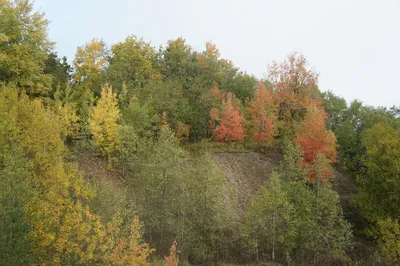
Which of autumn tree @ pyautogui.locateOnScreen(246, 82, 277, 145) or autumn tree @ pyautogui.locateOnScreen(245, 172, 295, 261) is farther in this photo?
autumn tree @ pyautogui.locateOnScreen(246, 82, 277, 145)

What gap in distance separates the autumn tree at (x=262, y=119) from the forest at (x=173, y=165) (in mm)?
162

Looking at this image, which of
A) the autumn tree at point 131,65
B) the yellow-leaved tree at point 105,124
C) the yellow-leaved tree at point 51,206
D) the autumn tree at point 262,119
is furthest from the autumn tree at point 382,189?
the autumn tree at point 131,65

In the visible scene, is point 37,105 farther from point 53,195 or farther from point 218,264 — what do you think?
point 218,264

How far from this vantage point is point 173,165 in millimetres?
30156

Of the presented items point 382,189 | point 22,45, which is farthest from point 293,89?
point 22,45

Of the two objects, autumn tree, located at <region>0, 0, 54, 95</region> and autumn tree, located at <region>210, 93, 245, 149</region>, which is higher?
autumn tree, located at <region>0, 0, 54, 95</region>

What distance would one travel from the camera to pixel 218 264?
2916cm

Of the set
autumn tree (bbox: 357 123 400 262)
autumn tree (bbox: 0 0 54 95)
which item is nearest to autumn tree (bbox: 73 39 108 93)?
autumn tree (bbox: 0 0 54 95)

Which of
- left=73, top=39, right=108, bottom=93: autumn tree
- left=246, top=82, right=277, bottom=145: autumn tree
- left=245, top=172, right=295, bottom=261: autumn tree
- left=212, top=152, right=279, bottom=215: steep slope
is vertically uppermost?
left=73, top=39, right=108, bottom=93: autumn tree

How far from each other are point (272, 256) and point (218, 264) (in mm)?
5988

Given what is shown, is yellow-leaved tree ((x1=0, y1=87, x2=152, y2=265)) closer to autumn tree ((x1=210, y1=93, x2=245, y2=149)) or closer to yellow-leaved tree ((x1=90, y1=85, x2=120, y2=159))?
yellow-leaved tree ((x1=90, y1=85, x2=120, y2=159))

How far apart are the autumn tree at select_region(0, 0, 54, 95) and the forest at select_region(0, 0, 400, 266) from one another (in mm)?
164

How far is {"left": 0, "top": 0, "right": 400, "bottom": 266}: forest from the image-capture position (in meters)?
21.4

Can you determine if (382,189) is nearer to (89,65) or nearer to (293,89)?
(293,89)
